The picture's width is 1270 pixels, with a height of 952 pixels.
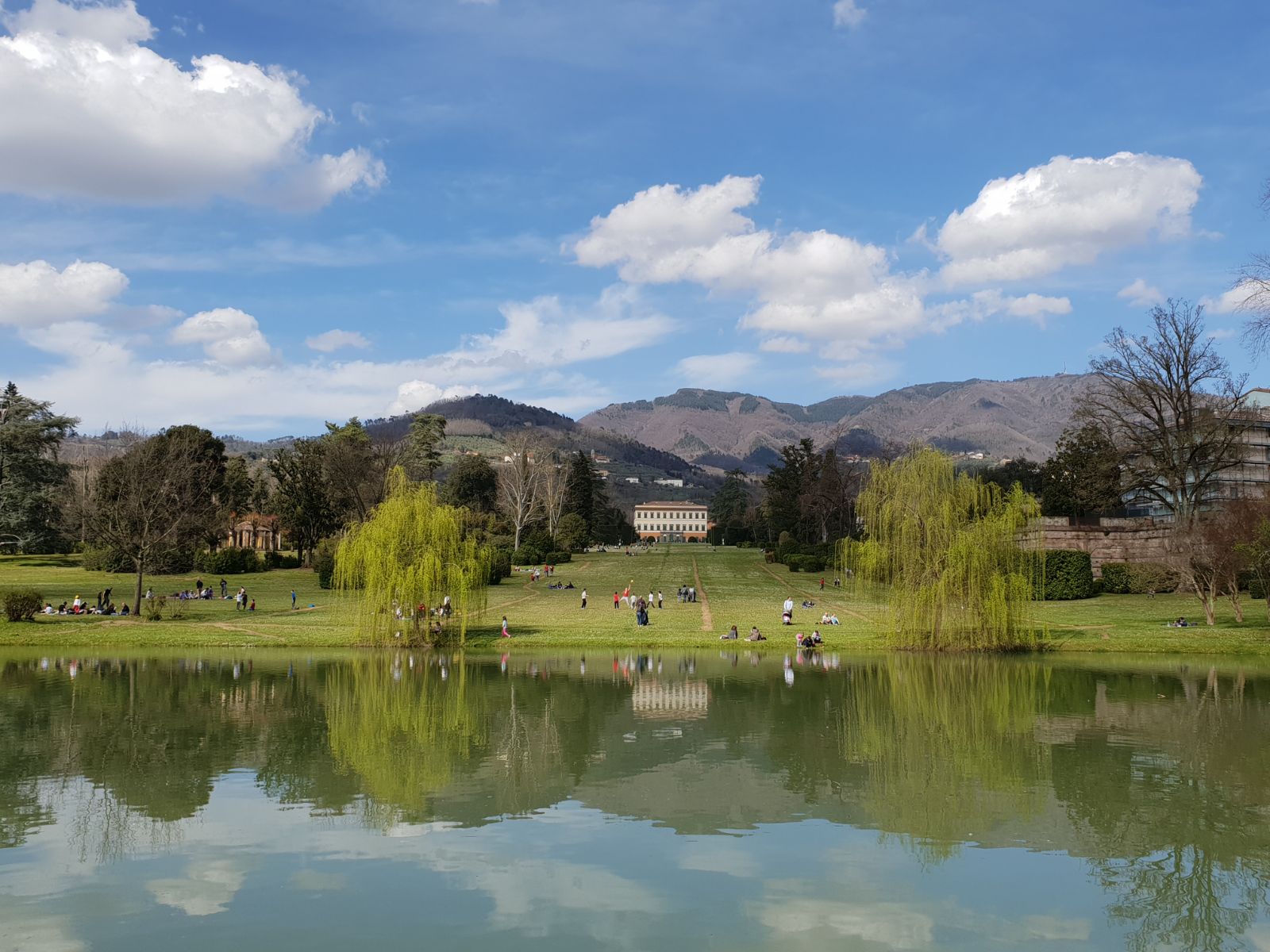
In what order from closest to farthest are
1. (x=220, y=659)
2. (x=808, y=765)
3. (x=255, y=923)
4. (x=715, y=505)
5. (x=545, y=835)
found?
(x=255, y=923) → (x=545, y=835) → (x=808, y=765) → (x=220, y=659) → (x=715, y=505)

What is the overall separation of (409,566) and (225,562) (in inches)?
1512

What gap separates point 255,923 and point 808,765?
1060 centimetres

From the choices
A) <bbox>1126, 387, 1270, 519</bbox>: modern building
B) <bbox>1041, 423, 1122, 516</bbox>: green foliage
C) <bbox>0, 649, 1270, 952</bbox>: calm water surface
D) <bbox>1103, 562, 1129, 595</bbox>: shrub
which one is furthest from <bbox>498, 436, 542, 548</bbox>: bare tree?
<bbox>0, 649, 1270, 952</bbox>: calm water surface

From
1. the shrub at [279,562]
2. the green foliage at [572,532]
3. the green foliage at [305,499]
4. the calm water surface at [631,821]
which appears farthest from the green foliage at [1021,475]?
the calm water surface at [631,821]

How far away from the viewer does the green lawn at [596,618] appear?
40.7 meters

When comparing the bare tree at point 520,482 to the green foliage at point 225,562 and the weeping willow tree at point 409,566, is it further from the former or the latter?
the weeping willow tree at point 409,566

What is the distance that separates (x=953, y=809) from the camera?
605 inches

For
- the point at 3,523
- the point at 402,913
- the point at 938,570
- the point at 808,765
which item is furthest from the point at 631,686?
the point at 3,523

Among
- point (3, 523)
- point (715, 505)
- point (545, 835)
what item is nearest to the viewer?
point (545, 835)

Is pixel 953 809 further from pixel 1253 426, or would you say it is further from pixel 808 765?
pixel 1253 426

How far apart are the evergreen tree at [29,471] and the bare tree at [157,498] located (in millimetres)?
2671

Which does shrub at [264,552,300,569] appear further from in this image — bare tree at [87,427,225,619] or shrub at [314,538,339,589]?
shrub at [314,538,339,589]

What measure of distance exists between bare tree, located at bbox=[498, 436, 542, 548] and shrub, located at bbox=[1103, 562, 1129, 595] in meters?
48.3

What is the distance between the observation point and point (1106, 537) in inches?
2414
